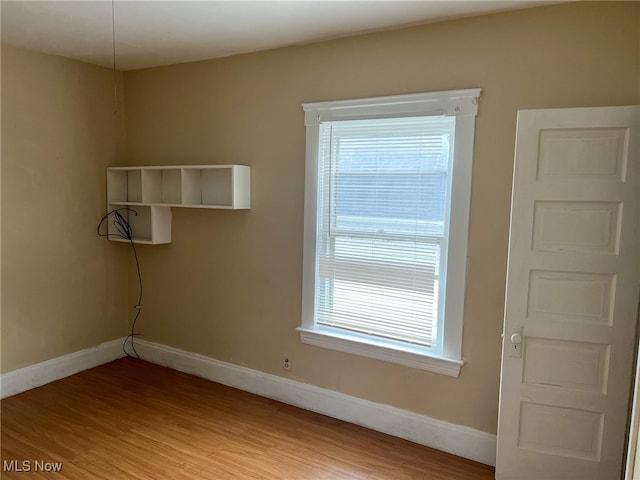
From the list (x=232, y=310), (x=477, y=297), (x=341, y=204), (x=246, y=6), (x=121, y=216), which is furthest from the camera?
(x=121, y=216)

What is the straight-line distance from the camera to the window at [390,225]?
9.12 ft

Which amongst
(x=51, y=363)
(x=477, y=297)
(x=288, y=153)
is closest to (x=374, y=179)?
(x=288, y=153)

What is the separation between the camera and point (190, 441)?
116 inches

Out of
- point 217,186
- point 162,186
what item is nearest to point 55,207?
point 162,186

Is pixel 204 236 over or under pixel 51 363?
over

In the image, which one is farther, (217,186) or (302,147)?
(217,186)

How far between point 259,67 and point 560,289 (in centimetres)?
255

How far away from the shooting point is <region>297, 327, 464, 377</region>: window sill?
285 centimetres

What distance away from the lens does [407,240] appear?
2.94 m

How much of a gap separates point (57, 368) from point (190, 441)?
165 centimetres

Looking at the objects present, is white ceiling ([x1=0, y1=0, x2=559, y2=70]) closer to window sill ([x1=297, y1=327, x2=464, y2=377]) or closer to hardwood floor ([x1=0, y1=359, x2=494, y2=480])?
window sill ([x1=297, y1=327, x2=464, y2=377])

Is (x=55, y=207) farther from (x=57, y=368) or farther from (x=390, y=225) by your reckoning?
(x=390, y=225)

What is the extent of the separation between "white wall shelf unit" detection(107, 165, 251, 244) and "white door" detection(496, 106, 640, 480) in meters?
2.00

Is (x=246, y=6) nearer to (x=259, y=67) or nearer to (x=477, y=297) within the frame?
(x=259, y=67)
